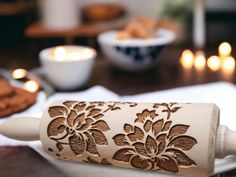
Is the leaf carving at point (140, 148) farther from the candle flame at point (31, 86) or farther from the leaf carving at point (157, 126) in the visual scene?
the candle flame at point (31, 86)

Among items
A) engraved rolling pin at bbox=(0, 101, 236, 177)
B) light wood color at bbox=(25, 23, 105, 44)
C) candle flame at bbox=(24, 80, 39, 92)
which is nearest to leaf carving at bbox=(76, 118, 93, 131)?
engraved rolling pin at bbox=(0, 101, 236, 177)

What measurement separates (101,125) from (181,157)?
0.10 metres

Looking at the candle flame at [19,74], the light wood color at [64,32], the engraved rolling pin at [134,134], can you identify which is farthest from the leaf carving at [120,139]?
the light wood color at [64,32]

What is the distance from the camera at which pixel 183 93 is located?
0.71 meters

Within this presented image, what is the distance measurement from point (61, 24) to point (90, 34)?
0.11m

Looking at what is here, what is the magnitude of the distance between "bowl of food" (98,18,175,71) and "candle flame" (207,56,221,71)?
0.13m

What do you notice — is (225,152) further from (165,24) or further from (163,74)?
(165,24)

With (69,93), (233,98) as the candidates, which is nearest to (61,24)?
(69,93)

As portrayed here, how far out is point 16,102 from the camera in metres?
0.66

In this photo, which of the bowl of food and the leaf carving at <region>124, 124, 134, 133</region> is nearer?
the leaf carving at <region>124, 124, 134, 133</region>

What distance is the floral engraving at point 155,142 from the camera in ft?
Result: 1.42

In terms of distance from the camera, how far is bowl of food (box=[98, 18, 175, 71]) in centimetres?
85

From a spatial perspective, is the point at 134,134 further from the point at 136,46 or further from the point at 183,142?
the point at 136,46

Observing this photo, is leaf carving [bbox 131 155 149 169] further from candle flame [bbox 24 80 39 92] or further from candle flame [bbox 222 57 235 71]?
candle flame [bbox 222 57 235 71]
